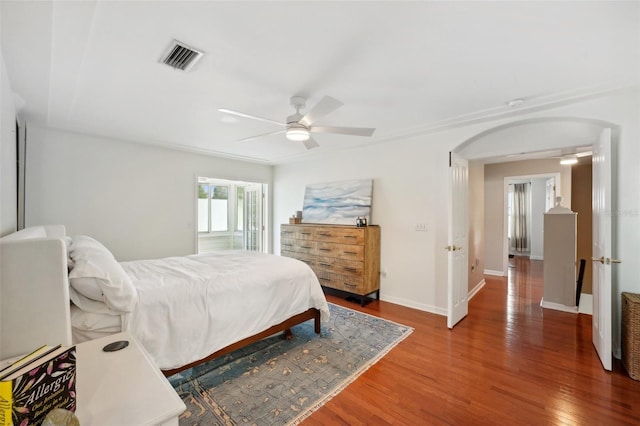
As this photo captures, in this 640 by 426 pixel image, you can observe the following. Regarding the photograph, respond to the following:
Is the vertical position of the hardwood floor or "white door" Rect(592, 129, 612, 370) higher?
"white door" Rect(592, 129, 612, 370)

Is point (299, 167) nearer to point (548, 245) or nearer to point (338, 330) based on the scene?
point (338, 330)

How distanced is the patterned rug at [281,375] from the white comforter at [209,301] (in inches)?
12.0

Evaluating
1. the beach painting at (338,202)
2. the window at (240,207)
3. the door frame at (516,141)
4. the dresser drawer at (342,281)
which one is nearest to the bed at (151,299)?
the dresser drawer at (342,281)

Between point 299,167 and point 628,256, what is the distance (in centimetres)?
474

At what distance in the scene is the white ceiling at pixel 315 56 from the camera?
61.3 inches

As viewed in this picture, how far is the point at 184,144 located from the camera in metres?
4.41

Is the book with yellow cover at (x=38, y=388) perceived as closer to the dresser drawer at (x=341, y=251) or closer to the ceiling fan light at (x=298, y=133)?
the ceiling fan light at (x=298, y=133)

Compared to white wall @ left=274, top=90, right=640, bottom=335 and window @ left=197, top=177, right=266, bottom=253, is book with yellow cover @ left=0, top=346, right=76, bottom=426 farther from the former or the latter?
window @ left=197, top=177, right=266, bottom=253

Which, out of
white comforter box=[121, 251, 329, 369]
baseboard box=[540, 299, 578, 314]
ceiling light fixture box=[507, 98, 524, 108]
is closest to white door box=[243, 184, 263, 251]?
white comforter box=[121, 251, 329, 369]

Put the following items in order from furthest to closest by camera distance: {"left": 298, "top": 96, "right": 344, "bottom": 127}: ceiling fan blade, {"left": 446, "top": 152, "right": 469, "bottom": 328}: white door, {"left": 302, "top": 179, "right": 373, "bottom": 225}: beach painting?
{"left": 302, "top": 179, "right": 373, "bottom": 225}: beach painting
{"left": 446, "top": 152, "right": 469, "bottom": 328}: white door
{"left": 298, "top": 96, "right": 344, "bottom": 127}: ceiling fan blade

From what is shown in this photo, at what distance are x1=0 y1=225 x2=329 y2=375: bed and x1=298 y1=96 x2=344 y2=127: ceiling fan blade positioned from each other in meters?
1.55

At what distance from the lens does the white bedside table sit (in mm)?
898

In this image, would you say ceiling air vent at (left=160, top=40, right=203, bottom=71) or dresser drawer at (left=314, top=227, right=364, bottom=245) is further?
dresser drawer at (left=314, top=227, right=364, bottom=245)

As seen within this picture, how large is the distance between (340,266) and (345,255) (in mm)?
206
